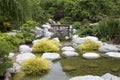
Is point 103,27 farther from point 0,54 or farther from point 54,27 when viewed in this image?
point 0,54

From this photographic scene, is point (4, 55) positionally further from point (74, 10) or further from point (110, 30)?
point (74, 10)

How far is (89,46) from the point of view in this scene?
837cm

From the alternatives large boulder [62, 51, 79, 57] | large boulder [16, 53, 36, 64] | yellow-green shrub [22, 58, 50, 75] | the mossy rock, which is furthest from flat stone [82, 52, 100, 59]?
yellow-green shrub [22, 58, 50, 75]

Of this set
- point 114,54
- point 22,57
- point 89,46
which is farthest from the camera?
point 89,46

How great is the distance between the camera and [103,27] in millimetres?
9633

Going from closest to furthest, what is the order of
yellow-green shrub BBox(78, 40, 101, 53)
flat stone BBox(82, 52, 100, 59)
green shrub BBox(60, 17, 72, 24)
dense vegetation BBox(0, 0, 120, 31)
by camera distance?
1. flat stone BBox(82, 52, 100, 59)
2. yellow-green shrub BBox(78, 40, 101, 53)
3. dense vegetation BBox(0, 0, 120, 31)
4. green shrub BBox(60, 17, 72, 24)

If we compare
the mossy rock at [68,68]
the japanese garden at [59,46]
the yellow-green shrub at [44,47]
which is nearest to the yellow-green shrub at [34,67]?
the japanese garden at [59,46]

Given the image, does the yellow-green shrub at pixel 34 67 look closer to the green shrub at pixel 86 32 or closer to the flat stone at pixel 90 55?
the flat stone at pixel 90 55

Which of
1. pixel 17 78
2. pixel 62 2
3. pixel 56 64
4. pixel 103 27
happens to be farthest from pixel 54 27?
pixel 17 78

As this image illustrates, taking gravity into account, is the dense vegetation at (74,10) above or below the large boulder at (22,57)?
above

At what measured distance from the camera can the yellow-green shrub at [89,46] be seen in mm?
8320

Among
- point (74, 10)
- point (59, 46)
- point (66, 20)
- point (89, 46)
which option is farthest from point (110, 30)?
point (66, 20)

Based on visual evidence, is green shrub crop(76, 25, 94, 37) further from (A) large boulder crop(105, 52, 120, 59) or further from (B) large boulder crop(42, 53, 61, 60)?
(B) large boulder crop(42, 53, 61, 60)

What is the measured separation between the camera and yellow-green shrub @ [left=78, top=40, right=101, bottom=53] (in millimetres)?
Result: 8320
